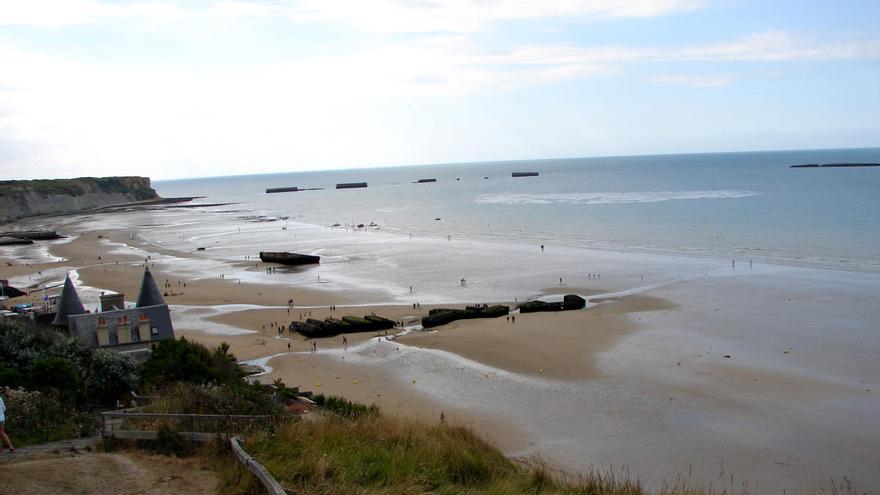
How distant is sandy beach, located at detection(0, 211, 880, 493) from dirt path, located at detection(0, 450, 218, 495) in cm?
900

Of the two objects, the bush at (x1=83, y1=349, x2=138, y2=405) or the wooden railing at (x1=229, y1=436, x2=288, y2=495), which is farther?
the bush at (x1=83, y1=349, x2=138, y2=405)

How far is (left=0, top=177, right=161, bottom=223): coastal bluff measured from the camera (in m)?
119

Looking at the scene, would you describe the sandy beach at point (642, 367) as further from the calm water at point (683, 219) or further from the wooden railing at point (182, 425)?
the calm water at point (683, 219)

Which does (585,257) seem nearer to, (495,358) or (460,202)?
(495,358)

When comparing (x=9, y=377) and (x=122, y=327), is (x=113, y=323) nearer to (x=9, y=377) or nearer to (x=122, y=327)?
(x=122, y=327)

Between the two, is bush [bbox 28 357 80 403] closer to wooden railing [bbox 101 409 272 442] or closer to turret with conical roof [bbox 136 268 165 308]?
wooden railing [bbox 101 409 272 442]

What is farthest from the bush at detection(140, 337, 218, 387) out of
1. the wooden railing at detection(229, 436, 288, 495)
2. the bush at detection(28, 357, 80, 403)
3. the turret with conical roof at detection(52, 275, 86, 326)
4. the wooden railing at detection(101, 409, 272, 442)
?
the turret with conical roof at detection(52, 275, 86, 326)

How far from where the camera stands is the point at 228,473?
9.80 metres

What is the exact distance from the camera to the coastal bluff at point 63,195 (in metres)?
119

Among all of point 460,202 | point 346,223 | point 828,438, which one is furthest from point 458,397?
point 460,202

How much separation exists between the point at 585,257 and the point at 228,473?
44.8 m

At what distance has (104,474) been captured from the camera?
1019 centimetres

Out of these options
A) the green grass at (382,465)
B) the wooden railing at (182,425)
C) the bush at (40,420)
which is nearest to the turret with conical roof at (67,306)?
the bush at (40,420)

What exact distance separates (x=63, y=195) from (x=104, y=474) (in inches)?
5542
